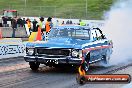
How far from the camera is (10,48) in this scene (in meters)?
18.3

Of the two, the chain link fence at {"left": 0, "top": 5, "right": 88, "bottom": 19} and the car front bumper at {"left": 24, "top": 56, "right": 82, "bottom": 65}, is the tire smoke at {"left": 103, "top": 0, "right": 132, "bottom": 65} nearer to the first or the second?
the car front bumper at {"left": 24, "top": 56, "right": 82, "bottom": 65}

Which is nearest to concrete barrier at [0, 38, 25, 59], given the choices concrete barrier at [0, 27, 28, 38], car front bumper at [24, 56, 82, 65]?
car front bumper at [24, 56, 82, 65]

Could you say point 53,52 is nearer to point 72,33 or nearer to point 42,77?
point 42,77

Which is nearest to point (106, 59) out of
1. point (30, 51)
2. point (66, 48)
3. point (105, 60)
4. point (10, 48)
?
point (105, 60)

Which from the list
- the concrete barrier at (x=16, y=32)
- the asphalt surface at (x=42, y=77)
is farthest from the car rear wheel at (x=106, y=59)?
the concrete barrier at (x=16, y=32)

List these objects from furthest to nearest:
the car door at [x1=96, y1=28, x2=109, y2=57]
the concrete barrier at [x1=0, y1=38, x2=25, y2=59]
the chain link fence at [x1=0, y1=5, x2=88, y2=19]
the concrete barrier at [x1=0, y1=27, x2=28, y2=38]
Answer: the chain link fence at [x1=0, y1=5, x2=88, y2=19] < the concrete barrier at [x1=0, y1=27, x2=28, y2=38] < the concrete barrier at [x1=0, y1=38, x2=25, y2=59] < the car door at [x1=96, y1=28, x2=109, y2=57]

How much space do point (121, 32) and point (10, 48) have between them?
5.77 metres

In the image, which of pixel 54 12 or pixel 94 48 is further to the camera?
pixel 54 12

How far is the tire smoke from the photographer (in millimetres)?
17859

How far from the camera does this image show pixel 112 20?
21531 mm

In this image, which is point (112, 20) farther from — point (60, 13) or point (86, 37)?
point (60, 13)

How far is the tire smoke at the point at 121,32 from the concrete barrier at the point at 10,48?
13.9ft

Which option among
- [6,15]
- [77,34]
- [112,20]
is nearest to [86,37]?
[77,34]

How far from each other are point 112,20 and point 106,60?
687cm
